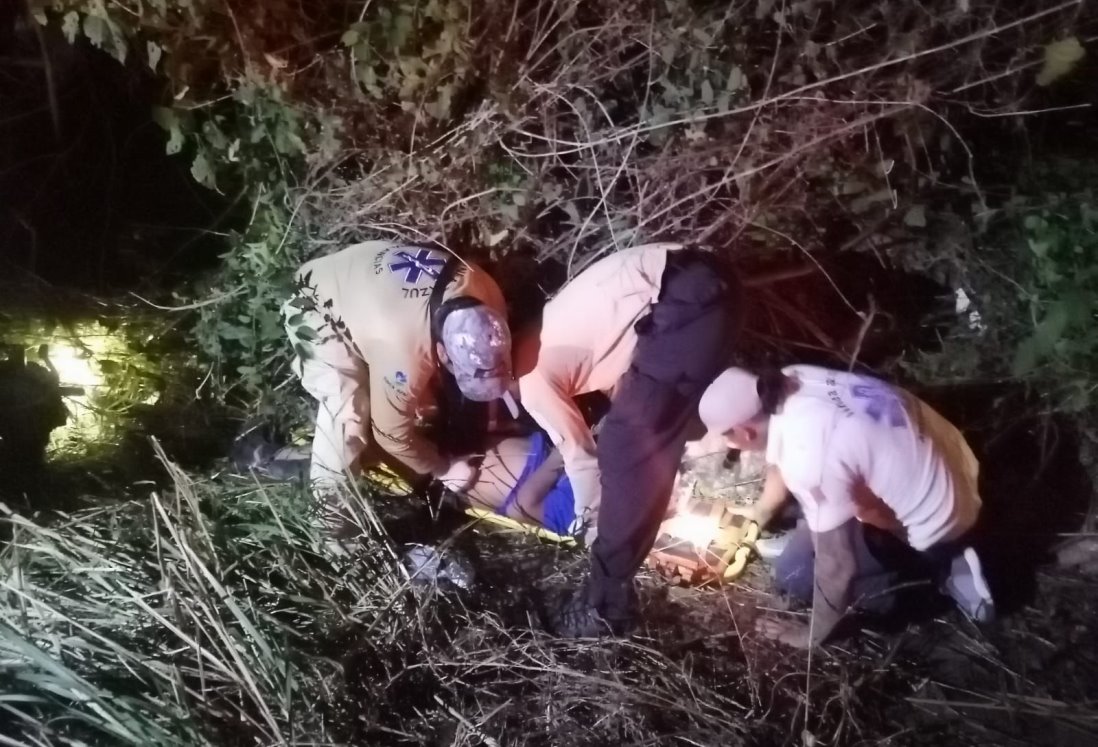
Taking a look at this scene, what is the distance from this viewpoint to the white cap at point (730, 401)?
8.11ft

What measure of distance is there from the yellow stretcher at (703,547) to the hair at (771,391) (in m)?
0.69

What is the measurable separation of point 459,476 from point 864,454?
56.4 inches

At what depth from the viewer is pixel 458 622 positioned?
2637mm

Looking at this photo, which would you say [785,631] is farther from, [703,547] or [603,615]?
[603,615]

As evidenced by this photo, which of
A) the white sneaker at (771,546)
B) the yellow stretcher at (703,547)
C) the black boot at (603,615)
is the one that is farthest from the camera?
the white sneaker at (771,546)

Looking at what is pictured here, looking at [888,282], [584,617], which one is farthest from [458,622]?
[888,282]

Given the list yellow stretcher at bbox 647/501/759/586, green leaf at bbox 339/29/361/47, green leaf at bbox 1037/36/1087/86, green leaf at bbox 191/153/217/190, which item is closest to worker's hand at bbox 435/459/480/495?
yellow stretcher at bbox 647/501/759/586

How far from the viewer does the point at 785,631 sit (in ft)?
9.08

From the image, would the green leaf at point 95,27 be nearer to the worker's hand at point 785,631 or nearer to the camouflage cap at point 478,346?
the camouflage cap at point 478,346

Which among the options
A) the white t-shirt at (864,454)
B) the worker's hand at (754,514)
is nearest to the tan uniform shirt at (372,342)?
the white t-shirt at (864,454)

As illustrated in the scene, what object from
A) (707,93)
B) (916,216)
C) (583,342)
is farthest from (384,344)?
(916,216)

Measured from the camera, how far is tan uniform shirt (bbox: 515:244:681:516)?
8.88 ft

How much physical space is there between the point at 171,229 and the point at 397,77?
50.6 inches

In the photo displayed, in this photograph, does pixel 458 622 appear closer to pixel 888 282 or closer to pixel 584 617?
pixel 584 617
